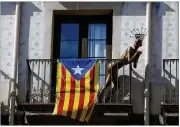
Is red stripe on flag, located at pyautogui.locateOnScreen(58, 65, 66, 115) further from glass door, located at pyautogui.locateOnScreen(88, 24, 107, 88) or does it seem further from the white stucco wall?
glass door, located at pyautogui.locateOnScreen(88, 24, 107, 88)

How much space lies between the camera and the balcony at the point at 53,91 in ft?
50.3

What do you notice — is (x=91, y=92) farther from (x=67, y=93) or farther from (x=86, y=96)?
(x=67, y=93)

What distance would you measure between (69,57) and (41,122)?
202 centimetres

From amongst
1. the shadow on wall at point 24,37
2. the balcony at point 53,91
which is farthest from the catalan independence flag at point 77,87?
the shadow on wall at point 24,37

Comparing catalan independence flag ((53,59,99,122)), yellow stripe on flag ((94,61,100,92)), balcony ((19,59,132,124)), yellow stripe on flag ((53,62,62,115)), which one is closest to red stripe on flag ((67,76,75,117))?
catalan independence flag ((53,59,99,122))

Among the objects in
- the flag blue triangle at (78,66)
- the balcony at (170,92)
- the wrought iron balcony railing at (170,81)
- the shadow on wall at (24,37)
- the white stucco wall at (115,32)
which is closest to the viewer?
the balcony at (170,92)

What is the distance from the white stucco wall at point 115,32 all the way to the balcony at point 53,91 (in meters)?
0.23

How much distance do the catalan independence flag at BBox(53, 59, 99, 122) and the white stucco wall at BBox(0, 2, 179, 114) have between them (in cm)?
76

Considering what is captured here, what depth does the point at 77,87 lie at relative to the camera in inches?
620

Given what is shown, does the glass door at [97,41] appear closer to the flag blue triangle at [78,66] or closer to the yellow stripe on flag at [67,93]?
the flag blue triangle at [78,66]

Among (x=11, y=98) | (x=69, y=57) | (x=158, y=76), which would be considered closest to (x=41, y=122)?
(x=11, y=98)

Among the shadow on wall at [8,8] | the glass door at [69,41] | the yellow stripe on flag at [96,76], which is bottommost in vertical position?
the yellow stripe on flag at [96,76]

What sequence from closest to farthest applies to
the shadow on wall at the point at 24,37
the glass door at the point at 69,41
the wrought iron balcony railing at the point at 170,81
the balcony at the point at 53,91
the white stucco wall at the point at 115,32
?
the balcony at the point at 53,91 → the wrought iron balcony railing at the point at 170,81 → the white stucco wall at the point at 115,32 → the shadow on wall at the point at 24,37 → the glass door at the point at 69,41

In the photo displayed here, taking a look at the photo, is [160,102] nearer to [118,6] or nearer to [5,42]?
[118,6]
